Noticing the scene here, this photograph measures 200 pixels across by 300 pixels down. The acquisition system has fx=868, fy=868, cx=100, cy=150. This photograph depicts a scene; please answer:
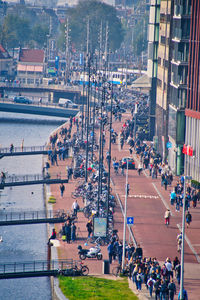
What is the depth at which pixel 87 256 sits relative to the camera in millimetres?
53188

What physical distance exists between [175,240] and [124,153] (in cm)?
4047

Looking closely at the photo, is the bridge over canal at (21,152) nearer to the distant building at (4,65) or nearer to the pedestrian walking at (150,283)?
the pedestrian walking at (150,283)

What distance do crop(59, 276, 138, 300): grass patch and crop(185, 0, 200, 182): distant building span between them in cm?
3042

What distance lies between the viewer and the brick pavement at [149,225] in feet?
172

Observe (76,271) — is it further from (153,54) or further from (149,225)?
(153,54)

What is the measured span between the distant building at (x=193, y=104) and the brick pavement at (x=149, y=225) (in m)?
3.69

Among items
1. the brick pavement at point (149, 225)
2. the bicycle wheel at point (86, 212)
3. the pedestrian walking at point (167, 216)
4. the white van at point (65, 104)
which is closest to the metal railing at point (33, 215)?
the brick pavement at point (149, 225)

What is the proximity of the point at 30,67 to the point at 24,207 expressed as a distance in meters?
119

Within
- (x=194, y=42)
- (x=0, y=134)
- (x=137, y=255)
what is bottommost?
(x=0, y=134)

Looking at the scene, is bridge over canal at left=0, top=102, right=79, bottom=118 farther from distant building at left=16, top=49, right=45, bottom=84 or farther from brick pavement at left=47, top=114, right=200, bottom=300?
brick pavement at left=47, top=114, right=200, bottom=300

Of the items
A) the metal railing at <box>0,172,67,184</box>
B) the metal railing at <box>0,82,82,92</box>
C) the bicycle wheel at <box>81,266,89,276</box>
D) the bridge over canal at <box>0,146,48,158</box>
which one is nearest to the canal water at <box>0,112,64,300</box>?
the metal railing at <box>0,172,67,184</box>

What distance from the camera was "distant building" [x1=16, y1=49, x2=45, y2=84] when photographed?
192 meters

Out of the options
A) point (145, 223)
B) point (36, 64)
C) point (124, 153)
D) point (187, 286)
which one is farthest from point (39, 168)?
point (36, 64)

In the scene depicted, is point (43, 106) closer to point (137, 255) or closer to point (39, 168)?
point (39, 168)
